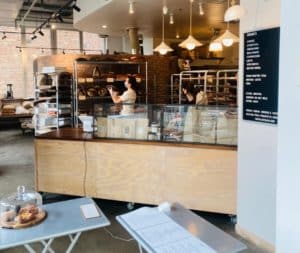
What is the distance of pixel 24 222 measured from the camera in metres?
2.50

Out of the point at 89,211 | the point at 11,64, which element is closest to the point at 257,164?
the point at 89,211

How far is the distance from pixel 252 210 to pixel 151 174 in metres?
1.24

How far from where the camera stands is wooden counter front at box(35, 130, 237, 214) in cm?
396

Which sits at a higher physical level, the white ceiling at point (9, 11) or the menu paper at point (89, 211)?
the white ceiling at point (9, 11)

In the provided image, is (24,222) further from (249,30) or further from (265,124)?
(249,30)

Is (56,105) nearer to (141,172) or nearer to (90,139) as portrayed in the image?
(90,139)

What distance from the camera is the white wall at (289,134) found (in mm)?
1585

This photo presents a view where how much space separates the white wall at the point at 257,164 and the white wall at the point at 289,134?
1.60 m

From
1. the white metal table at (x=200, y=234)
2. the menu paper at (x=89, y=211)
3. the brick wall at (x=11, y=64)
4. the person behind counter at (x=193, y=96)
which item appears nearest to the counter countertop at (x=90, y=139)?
the white metal table at (x=200, y=234)

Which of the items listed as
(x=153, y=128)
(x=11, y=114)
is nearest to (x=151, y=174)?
(x=153, y=128)

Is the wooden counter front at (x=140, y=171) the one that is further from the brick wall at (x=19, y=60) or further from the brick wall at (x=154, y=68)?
the brick wall at (x=19, y=60)

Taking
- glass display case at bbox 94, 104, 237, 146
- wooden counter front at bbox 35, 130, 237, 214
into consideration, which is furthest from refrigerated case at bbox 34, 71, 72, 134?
glass display case at bbox 94, 104, 237, 146

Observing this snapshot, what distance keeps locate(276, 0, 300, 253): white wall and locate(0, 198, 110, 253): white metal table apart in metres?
1.29

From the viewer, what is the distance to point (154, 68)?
9844 mm
